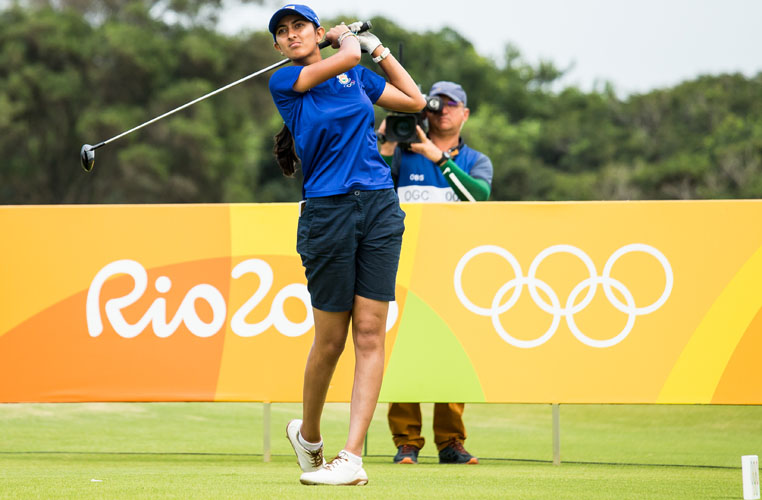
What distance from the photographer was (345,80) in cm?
439

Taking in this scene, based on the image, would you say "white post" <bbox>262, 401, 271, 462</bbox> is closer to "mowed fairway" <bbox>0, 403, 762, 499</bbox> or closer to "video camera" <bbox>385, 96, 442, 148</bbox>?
"mowed fairway" <bbox>0, 403, 762, 499</bbox>

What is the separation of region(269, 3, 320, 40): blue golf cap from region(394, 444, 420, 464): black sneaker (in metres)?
2.37

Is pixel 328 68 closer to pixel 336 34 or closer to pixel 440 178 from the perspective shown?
pixel 336 34

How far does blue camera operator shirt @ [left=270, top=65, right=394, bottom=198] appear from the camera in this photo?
432 centimetres

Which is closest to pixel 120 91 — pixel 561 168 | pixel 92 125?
pixel 92 125

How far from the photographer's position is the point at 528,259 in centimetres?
588

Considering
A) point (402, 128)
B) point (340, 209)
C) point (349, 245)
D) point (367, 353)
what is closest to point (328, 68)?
point (340, 209)

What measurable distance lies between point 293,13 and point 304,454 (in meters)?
1.71

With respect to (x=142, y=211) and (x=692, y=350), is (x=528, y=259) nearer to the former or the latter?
(x=692, y=350)

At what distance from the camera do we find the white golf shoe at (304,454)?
457cm

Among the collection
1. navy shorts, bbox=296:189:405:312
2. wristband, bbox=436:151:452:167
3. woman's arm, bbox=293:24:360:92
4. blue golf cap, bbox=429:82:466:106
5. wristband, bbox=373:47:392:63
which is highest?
blue golf cap, bbox=429:82:466:106

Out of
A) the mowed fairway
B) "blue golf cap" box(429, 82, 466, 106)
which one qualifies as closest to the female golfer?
the mowed fairway

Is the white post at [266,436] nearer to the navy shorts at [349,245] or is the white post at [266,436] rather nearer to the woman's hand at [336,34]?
the navy shorts at [349,245]

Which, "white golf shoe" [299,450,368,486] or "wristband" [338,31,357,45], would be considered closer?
"white golf shoe" [299,450,368,486]
